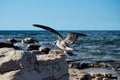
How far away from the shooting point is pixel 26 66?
863 centimetres

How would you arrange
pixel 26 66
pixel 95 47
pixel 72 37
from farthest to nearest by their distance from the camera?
pixel 95 47 → pixel 72 37 → pixel 26 66

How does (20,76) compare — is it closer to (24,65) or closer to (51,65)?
(24,65)

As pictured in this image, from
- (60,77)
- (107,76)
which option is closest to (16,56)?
(60,77)

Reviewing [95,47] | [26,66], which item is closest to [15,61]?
[26,66]

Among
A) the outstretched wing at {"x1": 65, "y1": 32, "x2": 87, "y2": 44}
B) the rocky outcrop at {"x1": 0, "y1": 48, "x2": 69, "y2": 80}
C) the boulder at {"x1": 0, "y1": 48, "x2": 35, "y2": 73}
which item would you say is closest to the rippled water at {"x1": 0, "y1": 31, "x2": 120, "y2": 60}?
the outstretched wing at {"x1": 65, "y1": 32, "x2": 87, "y2": 44}

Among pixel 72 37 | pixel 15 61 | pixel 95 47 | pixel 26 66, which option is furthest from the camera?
pixel 95 47

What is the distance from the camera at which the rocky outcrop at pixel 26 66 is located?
817 centimetres

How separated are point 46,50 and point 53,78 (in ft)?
69.2

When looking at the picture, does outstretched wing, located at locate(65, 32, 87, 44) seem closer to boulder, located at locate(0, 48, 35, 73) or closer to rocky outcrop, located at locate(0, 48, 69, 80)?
rocky outcrop, located at locate(0, 48, 69, 80)

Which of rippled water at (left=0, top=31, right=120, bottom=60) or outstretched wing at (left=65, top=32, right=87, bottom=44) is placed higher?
outstretched wing at (left=65, top=32, right=87, bottom=44)

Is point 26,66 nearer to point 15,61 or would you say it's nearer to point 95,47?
point 15,61

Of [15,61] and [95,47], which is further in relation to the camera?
[95,47]

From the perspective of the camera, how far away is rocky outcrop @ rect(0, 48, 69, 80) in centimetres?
817

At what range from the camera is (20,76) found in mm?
8070
